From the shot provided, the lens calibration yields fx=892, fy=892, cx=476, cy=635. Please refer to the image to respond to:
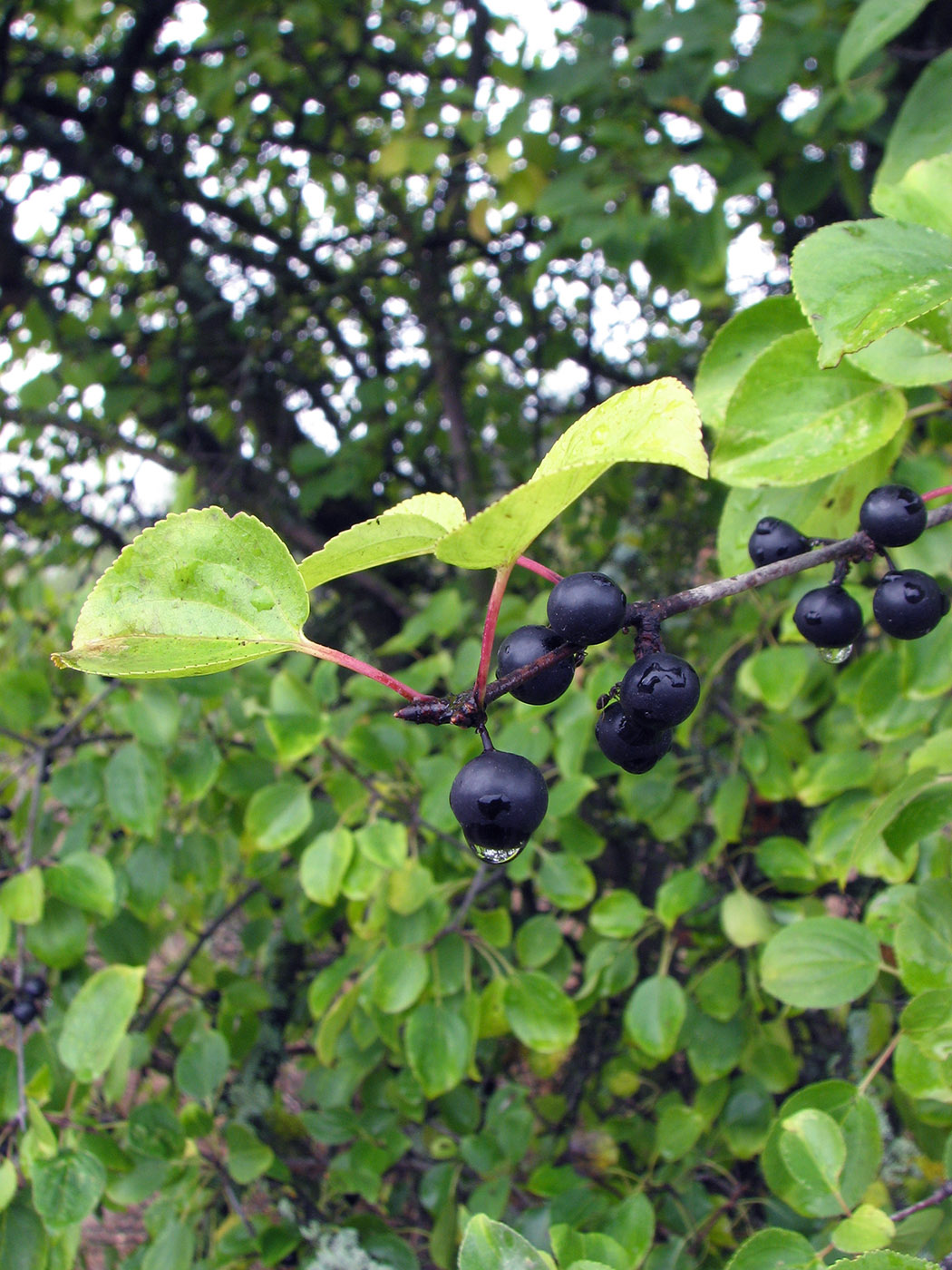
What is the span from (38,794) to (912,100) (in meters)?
1.67

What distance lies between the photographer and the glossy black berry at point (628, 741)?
0.57 metres

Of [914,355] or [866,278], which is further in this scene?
[914,355]

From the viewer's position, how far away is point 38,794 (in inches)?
56.2

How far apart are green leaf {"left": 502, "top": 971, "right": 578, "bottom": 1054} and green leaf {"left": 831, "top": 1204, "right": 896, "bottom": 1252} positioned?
1.85 ft

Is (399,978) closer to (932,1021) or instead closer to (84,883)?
(84,883)

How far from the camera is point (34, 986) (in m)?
1.60

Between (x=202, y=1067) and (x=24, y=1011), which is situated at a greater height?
(x=24, y=1011)

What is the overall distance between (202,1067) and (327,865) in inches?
20.8

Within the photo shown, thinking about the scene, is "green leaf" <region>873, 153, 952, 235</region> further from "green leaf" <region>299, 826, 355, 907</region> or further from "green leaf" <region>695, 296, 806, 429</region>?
"green leaf" <region>299, 826, 355, 907</region>

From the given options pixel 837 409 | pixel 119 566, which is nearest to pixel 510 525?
pixel 119 566

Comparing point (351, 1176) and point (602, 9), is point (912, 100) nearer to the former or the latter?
point (602, 9)

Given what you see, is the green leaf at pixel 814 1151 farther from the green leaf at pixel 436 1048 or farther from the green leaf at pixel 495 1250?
the green leaf at pixel 436 1048

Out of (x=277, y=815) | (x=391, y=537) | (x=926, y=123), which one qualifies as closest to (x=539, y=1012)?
(x=277, y=815)

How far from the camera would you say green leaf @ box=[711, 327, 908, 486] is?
2.27 feet
